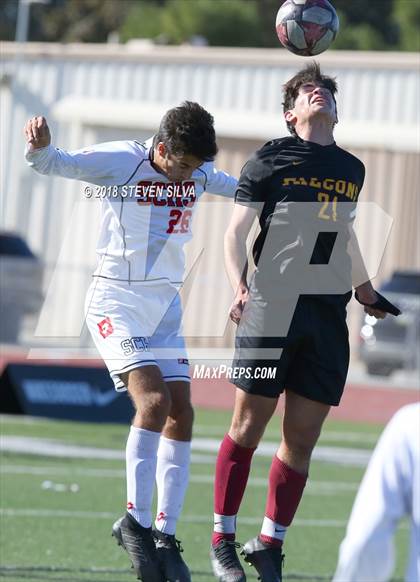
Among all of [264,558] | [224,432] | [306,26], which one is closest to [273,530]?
[264,558]

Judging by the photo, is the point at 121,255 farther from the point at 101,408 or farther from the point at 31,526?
the point at 101,408

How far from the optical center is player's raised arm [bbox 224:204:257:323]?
677 cm

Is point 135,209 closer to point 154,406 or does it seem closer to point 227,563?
point 154,406

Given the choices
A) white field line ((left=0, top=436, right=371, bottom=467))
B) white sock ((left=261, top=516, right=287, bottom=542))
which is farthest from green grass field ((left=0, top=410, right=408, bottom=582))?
white sock ((left=261, top=516, right=287, bottom=542))

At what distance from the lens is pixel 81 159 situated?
7.02 metres

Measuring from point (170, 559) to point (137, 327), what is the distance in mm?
1153

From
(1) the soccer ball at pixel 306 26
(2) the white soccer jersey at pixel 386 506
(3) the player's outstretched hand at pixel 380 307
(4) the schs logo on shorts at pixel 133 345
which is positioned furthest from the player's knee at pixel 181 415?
(2) the white soccer jersey at pixel 386 506

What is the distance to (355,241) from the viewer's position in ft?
23.6

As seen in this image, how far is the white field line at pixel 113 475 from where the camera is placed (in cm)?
1198

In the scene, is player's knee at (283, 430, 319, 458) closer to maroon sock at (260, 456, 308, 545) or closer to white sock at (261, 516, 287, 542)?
maroon sock at (260, 456, 308, 545)

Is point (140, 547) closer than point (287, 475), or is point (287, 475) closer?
point (140, 547)

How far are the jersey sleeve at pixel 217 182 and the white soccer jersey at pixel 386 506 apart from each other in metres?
3.52

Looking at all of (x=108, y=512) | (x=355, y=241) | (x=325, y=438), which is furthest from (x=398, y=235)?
(x=355, y=241)

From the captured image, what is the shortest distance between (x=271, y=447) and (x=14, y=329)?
6.22 meters
